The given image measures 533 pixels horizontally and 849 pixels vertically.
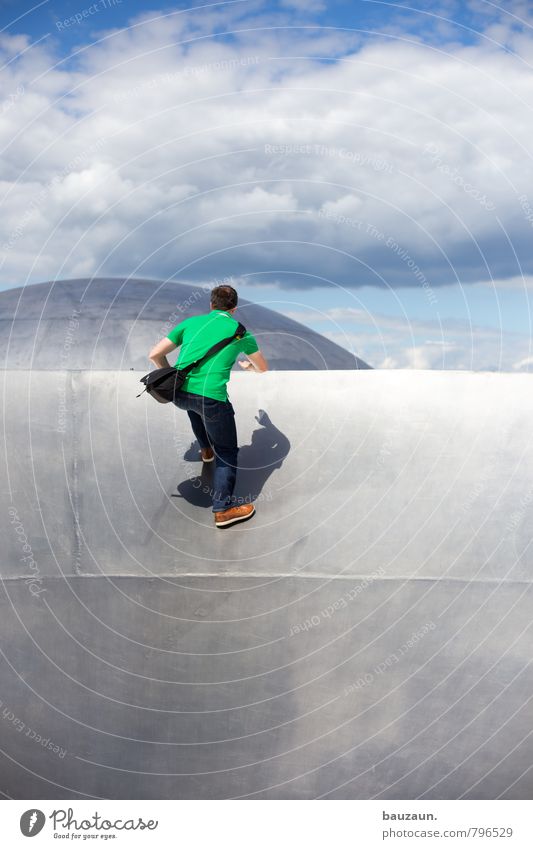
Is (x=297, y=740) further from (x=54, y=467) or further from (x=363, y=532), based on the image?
(x=54, y=467)

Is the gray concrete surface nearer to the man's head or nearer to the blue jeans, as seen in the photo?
the blue jeans

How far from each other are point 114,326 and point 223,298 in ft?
10.0

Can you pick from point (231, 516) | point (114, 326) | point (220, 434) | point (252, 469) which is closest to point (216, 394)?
point (220, 434)

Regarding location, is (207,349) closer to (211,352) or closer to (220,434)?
(211,352)

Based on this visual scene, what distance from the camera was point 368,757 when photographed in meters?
7.38

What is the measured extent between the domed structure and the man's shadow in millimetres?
2443

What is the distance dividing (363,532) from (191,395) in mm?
2140

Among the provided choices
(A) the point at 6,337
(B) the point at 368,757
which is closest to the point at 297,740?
(B) the point at 368,757

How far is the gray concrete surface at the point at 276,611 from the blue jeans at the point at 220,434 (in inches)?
11.4

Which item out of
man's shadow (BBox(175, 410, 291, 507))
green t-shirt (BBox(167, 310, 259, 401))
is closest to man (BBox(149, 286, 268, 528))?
green t-shirt (BBox(167, 310, 259, 401))

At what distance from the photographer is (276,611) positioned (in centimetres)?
727

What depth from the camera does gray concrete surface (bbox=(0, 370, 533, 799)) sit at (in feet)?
24.0

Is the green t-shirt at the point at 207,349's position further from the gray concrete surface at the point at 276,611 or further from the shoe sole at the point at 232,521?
the shoe sole at the point at 232,521

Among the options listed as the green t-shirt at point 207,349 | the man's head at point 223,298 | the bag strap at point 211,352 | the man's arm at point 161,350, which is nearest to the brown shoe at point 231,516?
the green t-shirt at point 207,349
